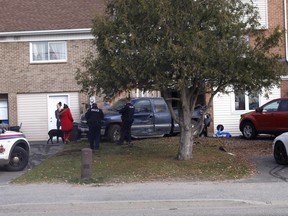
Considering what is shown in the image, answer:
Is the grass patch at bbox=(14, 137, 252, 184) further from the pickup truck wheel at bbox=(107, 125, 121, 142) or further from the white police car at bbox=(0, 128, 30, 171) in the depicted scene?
the pickup truck wheel at bbox=(107, 125, 121, 142)

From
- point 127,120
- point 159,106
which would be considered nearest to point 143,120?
point 159,106

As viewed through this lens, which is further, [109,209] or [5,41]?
[5,41]

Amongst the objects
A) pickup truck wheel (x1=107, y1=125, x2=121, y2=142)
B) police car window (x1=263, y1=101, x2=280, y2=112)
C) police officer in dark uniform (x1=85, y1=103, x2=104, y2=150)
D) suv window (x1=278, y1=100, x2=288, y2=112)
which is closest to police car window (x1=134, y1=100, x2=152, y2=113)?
pickup truck wheel (x1=107, y1=125, x2=121, y2=142)

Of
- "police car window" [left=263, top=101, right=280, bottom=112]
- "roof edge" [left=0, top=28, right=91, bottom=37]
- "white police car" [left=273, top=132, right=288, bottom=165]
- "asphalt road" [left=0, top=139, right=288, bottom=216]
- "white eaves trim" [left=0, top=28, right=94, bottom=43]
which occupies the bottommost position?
"asphalt road" [left=0, top=139, right=288, bottom=216]

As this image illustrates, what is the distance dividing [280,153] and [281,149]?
0.13 metres

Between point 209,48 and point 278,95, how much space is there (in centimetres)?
1265

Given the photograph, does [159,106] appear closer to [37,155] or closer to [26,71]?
[37,155]

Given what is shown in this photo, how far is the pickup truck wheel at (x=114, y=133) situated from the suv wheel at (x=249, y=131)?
508 centimetres

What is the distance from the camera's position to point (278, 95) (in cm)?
2444

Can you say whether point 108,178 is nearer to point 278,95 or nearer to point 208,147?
point 208,147

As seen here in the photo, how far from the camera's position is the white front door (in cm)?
2389

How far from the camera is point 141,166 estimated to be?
14.0 m

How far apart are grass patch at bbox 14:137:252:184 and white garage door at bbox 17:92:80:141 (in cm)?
667

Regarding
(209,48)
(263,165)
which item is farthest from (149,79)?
(263,165)
